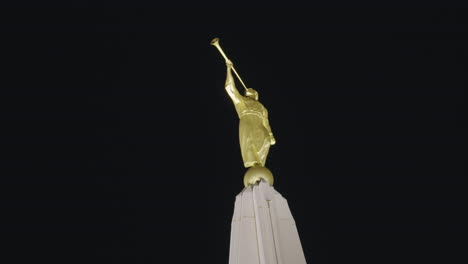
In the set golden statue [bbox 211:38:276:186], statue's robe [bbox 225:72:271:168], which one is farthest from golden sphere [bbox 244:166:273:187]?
statue's robe [bbox 225:72:271:168]

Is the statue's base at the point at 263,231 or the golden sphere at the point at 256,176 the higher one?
the golden sphere at the point at 256,176

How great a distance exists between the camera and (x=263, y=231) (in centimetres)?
593

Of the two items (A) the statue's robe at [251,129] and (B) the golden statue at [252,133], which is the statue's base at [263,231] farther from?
(A) the statue's robe at [251,129]

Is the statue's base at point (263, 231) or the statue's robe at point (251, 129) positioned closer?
the statue's base at point (263, 231)

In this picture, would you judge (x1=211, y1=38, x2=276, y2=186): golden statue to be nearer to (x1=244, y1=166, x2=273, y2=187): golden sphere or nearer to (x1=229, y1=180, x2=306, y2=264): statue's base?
(x1=244, y1=166, x2=273, y2=187): golden sphere

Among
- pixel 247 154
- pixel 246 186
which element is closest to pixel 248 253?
pixel 246 186

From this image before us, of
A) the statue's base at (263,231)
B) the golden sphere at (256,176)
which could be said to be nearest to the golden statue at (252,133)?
the golden sphere at (256,176)

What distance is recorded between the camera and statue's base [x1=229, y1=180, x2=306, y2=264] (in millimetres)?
5797

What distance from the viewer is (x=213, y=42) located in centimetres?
841

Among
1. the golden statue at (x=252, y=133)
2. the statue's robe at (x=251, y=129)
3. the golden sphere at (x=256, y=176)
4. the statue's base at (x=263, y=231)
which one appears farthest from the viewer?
the statue's robe at (x=251, y=129)

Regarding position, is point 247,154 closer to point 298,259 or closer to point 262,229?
point 262,229

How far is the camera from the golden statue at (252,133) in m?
7.06

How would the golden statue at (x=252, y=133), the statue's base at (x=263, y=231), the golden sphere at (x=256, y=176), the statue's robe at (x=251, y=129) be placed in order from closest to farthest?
1. the statue's base at (x=263, y=231)
2. the golden sphere at (x=256, y=176)
3. the golden statue at (x=252, y=133)
4. the statue's robe at (x=251, y=129)

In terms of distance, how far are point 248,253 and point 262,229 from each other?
439 mm
